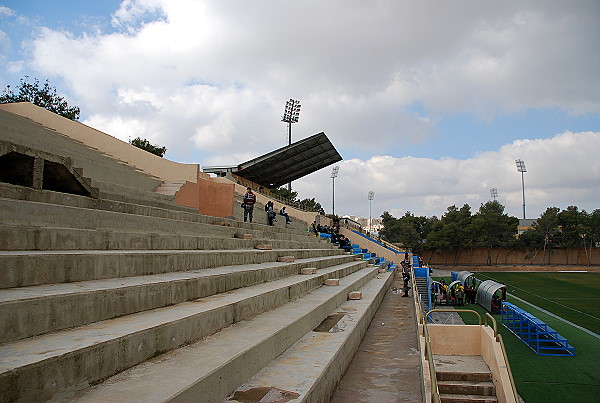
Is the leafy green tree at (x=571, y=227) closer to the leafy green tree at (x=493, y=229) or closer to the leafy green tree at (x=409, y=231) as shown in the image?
the leafy green tree at (x=493, y=229)

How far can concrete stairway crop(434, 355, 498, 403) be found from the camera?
8922mm

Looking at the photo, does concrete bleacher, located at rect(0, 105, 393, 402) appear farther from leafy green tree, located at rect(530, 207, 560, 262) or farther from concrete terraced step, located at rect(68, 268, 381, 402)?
leafy green tree, located at rect(530, 207, 560, 262)

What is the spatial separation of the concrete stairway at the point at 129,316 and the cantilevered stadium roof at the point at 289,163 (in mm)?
29010

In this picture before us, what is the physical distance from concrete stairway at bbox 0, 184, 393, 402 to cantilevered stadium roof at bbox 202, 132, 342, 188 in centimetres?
2901

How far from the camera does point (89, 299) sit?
3615 mm

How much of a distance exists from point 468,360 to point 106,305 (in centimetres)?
885

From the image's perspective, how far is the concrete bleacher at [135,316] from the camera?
9.47 ft

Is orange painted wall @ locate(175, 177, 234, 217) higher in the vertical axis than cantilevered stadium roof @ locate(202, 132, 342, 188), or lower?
lower

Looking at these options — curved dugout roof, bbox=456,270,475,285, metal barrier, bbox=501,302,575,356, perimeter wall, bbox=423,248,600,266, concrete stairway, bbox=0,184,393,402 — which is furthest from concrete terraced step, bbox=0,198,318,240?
perimeter wall, bbox=423,248,600,266

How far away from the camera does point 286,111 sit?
51.2 m

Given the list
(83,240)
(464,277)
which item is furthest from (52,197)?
(464,277)

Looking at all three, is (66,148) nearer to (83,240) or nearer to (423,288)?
(83,240)

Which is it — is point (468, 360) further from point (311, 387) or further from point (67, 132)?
point (67, 132)

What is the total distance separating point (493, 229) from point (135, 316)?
68761 mm
